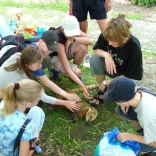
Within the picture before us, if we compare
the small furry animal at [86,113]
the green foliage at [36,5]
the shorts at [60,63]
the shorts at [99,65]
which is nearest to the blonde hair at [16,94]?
Answer: the small furry animal at [86,113]

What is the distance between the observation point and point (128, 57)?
3.03 m

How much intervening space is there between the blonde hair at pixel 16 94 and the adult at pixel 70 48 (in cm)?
121

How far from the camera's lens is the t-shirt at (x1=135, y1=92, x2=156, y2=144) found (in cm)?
209

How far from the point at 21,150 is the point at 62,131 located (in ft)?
2.99

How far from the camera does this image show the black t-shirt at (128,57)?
2943mm

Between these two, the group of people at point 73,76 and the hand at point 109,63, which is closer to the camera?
the group of people at point 73,76

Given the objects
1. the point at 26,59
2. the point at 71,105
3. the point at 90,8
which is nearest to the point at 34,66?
the point at 26,59

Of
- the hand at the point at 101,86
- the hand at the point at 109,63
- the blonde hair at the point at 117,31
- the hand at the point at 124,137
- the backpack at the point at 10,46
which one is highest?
the blonde hair at the point at 117,31

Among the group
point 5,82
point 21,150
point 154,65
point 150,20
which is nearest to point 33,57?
point 5,82

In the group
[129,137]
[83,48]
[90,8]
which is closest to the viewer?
[129,137]

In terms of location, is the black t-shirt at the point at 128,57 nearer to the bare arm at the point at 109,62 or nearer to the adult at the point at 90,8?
the bare arm at the point at 109,62

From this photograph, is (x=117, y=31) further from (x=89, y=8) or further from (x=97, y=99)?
(x=89, y=8)

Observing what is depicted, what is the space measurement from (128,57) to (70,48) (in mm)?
911

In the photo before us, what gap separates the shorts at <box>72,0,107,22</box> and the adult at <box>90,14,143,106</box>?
875 mm
